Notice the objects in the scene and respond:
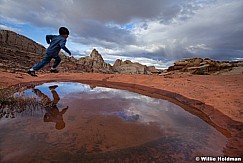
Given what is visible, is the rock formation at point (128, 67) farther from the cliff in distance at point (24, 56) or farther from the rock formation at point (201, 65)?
the rock formation at point (201, 65)

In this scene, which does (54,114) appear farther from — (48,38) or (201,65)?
(201,65)

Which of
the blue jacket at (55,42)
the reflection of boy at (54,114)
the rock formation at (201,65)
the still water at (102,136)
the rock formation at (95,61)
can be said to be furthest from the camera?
the rock formation at (95,61)

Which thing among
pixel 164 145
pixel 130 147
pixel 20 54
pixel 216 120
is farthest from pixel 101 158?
pixel 20 54

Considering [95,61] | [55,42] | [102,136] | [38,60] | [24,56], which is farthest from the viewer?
[95,61]

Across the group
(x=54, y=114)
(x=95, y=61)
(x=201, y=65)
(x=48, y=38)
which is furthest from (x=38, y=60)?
(x=54, y=114)

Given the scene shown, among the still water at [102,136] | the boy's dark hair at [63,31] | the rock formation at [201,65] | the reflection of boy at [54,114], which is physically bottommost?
the still water at [102,136]

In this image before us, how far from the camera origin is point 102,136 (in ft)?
7.55

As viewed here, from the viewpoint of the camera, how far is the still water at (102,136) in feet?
6.08

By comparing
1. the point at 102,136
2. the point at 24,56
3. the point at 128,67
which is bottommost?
the point at 102,136

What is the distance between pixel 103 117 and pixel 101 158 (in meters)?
1.24

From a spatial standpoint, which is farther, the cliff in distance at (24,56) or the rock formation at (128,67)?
the rock formation at (128,67)

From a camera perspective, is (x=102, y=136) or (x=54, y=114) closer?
(x=102, y=136)

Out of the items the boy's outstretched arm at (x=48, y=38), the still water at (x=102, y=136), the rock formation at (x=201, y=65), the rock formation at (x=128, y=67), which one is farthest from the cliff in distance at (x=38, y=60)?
the still water at (x=102, y=136)

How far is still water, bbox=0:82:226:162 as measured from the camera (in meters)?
1.85
